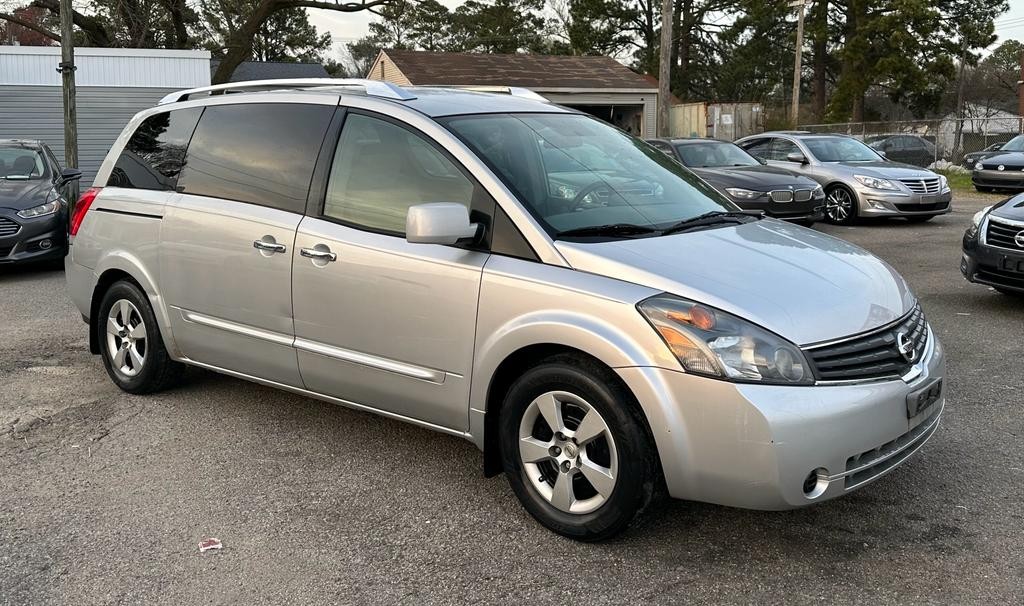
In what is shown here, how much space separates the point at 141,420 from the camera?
506 cm

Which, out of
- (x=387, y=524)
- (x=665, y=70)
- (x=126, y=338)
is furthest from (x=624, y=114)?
(x=387, y=524)

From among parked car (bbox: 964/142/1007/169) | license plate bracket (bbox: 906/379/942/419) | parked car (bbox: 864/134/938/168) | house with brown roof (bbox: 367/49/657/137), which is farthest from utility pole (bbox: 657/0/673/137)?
Answer: license plate bracket (bbox: 906/379/942/419)

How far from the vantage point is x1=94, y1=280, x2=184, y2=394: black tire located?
5203 mm

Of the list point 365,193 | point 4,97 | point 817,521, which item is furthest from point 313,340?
point 4,97

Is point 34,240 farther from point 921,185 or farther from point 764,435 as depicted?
point 921,185

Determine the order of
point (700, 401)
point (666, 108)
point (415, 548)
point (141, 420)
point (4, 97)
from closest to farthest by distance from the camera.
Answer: point (700, 401), point (415, 548), point (141, 420), point (666, 108), point (4, 97)

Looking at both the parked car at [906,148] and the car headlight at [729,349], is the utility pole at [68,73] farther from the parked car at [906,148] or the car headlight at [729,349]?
the parked car at [906,148]

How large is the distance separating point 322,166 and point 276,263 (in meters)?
0.51

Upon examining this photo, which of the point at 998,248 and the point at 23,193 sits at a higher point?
the point at 23,193

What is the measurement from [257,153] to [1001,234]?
230 inches

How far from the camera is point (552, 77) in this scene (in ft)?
113

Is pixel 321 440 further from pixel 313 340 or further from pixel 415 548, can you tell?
pixel 415 548

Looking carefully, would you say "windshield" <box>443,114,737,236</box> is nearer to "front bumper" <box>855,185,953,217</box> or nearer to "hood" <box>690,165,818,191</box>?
"hood" <box>690,165,818,191</box>

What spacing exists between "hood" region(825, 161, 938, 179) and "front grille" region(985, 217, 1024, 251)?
22.6 feet
